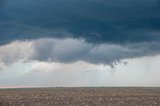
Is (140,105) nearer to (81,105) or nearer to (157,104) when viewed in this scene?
(157,104)

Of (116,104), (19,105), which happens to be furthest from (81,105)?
(19,105)

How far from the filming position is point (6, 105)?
7244 cm

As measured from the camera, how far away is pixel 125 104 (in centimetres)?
7362

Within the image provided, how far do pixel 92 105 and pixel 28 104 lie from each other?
12843mm

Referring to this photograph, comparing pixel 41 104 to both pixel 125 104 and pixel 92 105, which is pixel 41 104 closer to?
pixel 92 105

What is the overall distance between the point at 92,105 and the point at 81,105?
2.10 meters

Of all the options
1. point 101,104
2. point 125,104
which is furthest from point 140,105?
point 101,104

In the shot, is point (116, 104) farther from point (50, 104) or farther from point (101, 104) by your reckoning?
point (50, 104)

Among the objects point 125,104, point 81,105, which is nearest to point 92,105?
point 81,105

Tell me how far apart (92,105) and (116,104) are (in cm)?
527

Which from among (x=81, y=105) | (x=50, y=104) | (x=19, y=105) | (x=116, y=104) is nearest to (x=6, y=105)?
(x=19, y=105)

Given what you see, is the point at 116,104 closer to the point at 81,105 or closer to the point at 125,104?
the point at 125,104

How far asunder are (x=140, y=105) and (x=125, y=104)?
2934 millimetres

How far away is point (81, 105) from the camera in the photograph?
7231cm
